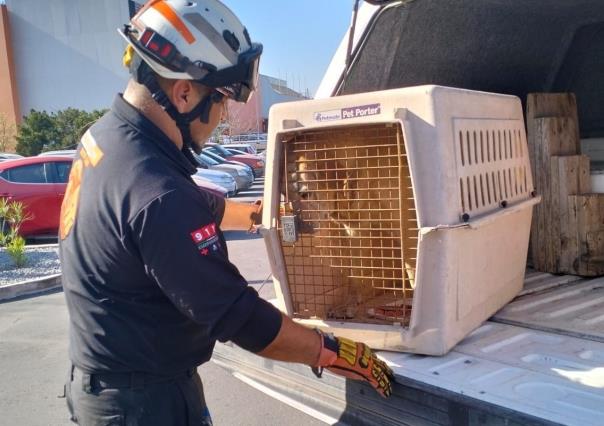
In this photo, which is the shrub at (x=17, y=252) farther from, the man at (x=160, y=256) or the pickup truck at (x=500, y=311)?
the man at (x=160, y=256)

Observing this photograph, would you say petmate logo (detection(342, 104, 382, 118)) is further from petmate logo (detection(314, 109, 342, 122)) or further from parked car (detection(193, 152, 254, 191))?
parked car (detection(193, 152, 254, 191))

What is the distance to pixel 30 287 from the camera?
7477 millimetres

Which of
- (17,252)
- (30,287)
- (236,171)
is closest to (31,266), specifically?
(17,252)

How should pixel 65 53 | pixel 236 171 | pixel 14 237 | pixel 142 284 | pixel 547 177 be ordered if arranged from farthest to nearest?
pixel 65 53 < pixel 236 171 < pixel 14 237 < pixel 547 177 < pixel 142 284

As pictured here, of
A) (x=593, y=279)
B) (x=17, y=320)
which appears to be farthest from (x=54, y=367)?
(x=593, y=279)

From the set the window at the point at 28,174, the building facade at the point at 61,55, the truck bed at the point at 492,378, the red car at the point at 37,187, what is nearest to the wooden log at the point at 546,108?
the truck bed at the point at 492,378

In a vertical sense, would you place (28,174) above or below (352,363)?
above

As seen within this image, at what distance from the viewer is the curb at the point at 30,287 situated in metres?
7.23

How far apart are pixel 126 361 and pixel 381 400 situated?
85 centimetres

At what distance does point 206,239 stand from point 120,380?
0.52 metres

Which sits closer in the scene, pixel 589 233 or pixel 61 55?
pixel 589 233

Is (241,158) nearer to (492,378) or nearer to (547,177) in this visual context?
(547,177)

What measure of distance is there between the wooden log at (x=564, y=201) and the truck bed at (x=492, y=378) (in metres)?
0.47

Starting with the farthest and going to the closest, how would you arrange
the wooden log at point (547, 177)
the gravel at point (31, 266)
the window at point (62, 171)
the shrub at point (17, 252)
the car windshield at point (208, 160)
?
the car windshield at point (208, 160), the window at point (62, 171), the shrub at point (17, 252), the gravel at point (31, 266), the wooden log at point (547, 177)
